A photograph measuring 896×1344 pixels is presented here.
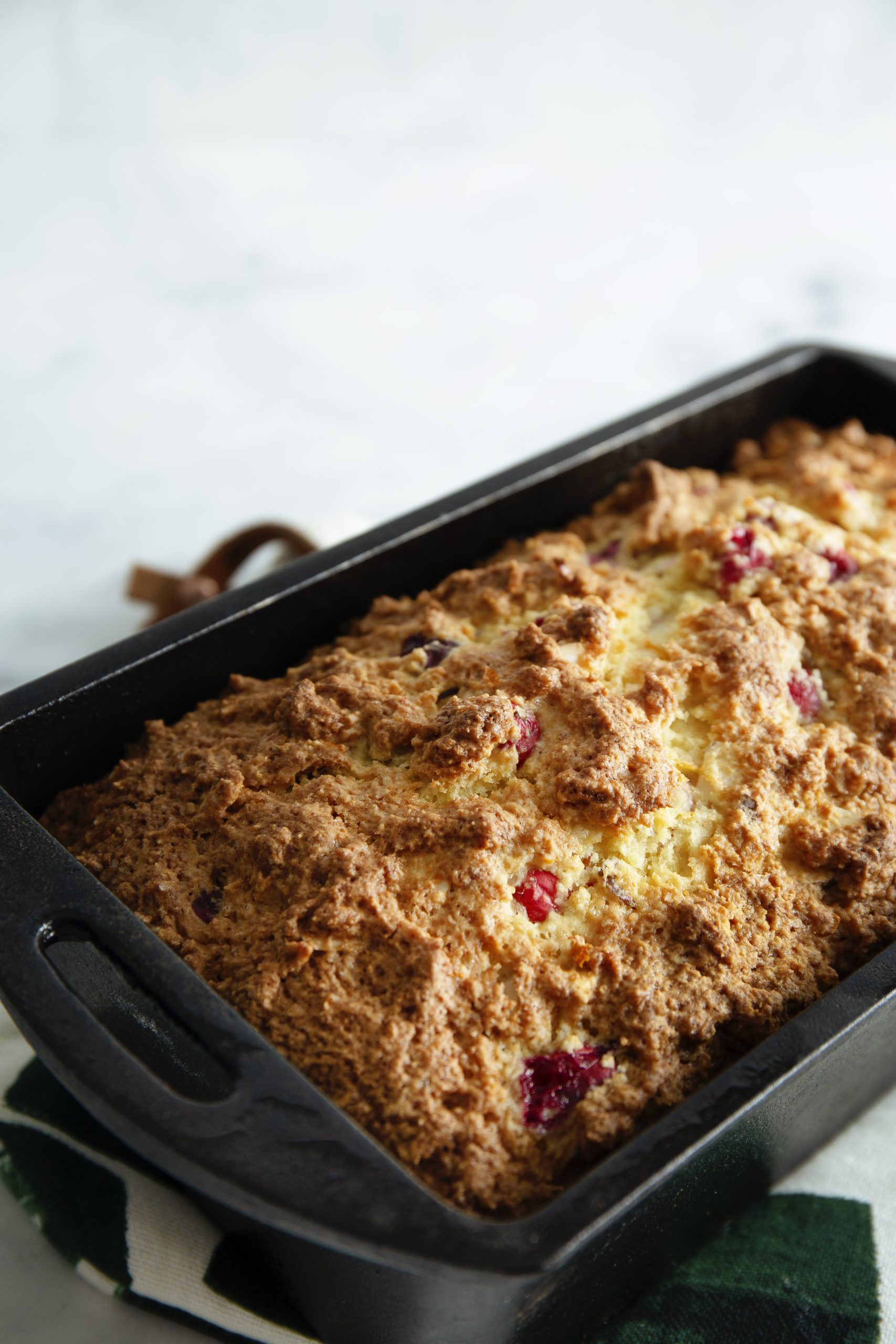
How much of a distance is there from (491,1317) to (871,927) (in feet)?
2.04

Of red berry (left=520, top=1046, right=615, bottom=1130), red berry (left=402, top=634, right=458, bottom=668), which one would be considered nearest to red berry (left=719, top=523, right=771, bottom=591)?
red berry (left=402, top=634, right=458, bottom=668)

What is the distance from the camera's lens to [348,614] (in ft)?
5.94

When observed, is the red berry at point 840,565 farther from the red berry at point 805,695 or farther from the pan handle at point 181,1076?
the pan handle at point 181,1076

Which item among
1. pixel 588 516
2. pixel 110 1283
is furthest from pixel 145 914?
pixel 588 516

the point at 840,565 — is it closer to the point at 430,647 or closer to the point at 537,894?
the point at 430,647

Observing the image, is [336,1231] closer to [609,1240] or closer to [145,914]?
[609,1240]

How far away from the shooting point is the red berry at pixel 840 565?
177 centimetres

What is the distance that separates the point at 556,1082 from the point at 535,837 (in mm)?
263

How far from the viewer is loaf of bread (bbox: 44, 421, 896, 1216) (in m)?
1.23

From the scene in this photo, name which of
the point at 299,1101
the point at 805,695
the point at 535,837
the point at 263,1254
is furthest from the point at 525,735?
the point at 263,1254

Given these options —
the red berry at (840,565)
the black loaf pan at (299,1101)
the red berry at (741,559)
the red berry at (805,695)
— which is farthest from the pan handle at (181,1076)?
the red berry at (840,565)

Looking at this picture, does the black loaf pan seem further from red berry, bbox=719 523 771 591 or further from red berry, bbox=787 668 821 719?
red berry, bbox=719 523 771 591

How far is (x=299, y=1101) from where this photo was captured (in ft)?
3.58

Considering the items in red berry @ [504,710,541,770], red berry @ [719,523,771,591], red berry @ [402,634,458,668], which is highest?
red berry @ [402,634,458,668]
